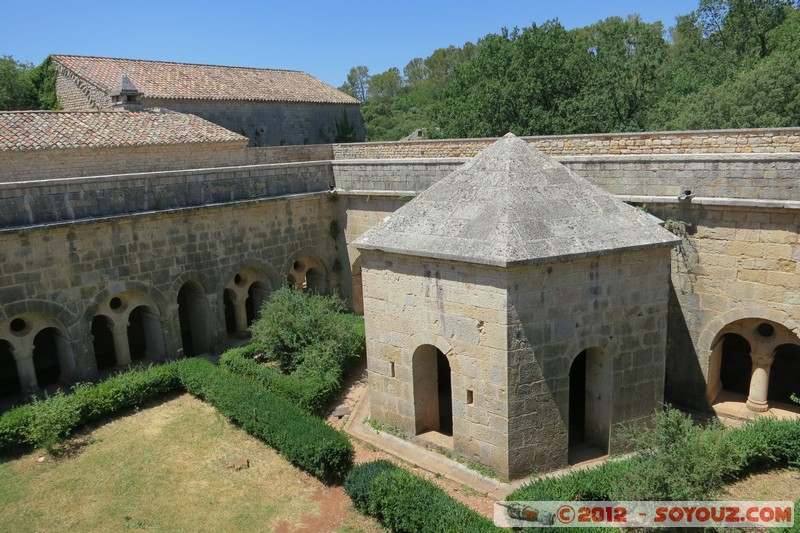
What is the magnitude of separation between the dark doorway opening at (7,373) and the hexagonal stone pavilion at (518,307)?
10.8 m

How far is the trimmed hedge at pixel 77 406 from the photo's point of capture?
11406 millimetres

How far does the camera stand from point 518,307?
9.66 meters

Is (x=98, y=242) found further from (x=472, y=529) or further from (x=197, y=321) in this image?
(x=472, y=529)

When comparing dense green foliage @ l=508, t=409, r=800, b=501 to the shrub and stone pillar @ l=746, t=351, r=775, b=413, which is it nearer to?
stone pillar @ l=746, t=351, r=775, b=413

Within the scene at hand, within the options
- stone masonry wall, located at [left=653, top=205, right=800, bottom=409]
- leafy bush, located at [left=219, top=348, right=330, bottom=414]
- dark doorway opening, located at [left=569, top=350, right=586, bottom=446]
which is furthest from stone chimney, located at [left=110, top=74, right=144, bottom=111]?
stone masonry wall, located at [left=653, top=205, right=800, bottom=409]

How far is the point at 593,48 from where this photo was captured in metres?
37.1

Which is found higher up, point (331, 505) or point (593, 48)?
point (593, 48)

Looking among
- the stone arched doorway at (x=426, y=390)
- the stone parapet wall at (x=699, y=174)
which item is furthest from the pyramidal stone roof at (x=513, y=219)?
the stone arched doorway at (x=426, y=390)

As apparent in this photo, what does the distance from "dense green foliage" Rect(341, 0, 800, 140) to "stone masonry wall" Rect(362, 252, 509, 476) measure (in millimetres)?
20074

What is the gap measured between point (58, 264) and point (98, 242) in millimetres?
981

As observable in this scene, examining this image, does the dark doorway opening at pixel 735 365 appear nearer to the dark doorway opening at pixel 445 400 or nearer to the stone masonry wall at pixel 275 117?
the dark doorway opening at pixel 445 400

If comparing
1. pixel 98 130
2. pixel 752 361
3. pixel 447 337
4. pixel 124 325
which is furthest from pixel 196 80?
pixel 752 361

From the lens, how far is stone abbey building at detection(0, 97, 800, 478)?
33.0 feet

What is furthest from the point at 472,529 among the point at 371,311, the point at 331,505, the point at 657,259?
the point at 657,259
